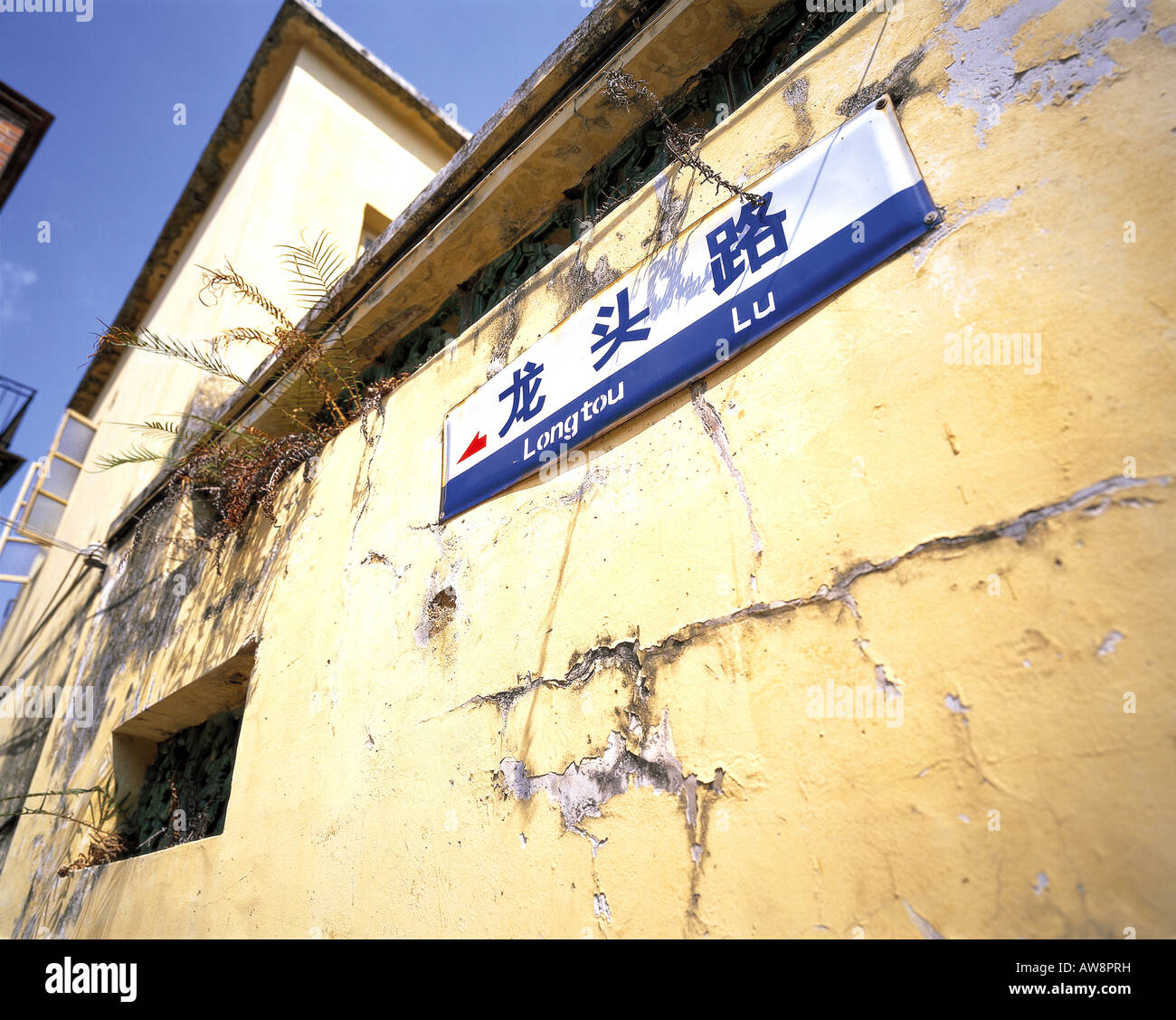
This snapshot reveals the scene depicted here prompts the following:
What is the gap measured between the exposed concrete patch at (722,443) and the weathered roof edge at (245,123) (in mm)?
5530

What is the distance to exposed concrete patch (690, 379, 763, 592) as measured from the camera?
1502 millimetres

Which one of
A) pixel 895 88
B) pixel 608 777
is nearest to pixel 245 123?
pixel 895 88

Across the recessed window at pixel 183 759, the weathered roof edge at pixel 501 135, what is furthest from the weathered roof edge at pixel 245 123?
the weathered roof edge at pixel 501 135

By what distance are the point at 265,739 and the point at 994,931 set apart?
2.37 metres

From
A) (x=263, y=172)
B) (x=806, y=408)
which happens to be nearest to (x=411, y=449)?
(x=806, y=408)

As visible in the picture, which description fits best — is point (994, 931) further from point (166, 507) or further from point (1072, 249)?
point (166, 507)

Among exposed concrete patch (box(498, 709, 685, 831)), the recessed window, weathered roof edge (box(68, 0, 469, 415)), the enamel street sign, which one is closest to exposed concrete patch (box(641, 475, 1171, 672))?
exposed concrete patch (box(498, 709, 685, 831))

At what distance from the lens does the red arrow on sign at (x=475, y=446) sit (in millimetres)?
2304

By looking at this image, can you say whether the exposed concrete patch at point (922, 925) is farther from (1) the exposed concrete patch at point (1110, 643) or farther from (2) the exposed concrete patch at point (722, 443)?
(2) the exposed concrete patch at point (722, 443)

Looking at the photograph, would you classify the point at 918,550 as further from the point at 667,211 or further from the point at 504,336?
the point at 504,336

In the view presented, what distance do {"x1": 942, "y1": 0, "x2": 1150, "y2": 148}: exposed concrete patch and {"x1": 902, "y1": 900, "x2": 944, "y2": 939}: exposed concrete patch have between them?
139cm

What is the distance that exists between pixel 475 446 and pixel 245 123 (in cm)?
588

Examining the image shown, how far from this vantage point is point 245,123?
6453mm

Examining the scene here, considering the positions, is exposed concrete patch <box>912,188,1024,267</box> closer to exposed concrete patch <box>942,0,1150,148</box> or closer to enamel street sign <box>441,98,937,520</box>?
enamel street sign <box>441,98,937,520</box>
